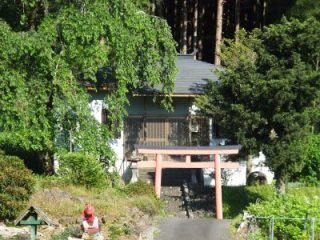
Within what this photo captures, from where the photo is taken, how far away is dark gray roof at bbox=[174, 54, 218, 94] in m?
28.6

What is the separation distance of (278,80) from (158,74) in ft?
14.0

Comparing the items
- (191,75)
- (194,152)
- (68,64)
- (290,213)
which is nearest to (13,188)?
(68,64)

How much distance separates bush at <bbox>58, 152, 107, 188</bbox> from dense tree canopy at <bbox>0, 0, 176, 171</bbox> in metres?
0.54

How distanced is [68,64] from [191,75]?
7.71m

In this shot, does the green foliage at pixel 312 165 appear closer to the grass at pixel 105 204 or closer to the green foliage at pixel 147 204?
the grass at pixel 105 204

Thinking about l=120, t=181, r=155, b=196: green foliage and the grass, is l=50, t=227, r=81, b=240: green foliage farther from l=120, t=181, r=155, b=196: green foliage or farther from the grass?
l=120, t=181, r=155, b=196: green foliage

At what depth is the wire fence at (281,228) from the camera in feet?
61.4

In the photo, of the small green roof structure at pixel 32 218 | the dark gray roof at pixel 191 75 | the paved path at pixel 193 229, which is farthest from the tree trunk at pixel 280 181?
the small green roof structure at pixel 32 218

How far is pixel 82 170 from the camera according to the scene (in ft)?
76.4

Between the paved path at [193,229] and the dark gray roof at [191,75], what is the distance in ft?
24.1

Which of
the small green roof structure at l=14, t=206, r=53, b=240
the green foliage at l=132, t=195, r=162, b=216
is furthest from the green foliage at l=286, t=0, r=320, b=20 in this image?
the small green roof structure at l=14, t=206, r=53, b=240

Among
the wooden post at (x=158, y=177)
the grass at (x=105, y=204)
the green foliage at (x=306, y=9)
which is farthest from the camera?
the green foliage at (x=306, y=9)

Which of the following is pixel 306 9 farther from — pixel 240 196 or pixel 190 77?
pixel 240 196

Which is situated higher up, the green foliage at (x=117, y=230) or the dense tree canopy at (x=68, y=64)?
the dense tree canopy at (x=68, y=64)
